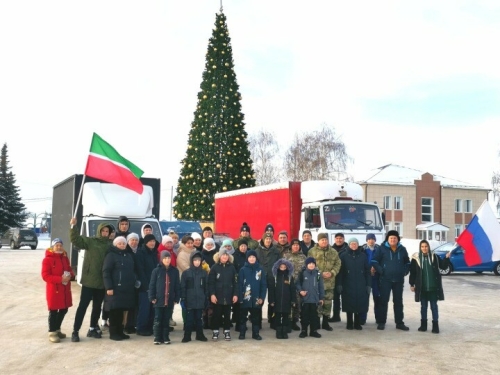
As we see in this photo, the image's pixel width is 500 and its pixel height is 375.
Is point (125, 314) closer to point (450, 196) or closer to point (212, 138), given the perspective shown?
point (212, 138)

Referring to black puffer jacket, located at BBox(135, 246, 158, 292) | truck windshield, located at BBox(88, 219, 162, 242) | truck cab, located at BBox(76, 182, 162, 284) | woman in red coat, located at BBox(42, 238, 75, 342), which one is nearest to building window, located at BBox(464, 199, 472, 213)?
truck cab, located at BBox(76, 182, 162, 284)

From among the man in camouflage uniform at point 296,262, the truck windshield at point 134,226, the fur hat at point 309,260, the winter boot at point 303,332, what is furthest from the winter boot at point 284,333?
the truck windshield at point 134,226

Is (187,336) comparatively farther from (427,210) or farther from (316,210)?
(427,210)

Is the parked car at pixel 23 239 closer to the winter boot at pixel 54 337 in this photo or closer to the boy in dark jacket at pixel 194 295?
the winter boot at pixel 54 337

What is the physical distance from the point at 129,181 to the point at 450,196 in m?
50.8

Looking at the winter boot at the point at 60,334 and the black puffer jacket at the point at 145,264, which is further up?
the black puffer jacket at the point at 145,264

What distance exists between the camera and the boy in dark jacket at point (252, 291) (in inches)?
→ 383

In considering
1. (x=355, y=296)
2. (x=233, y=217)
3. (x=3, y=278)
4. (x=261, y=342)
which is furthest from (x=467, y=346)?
(x=3, y=278)

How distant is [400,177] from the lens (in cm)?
5716

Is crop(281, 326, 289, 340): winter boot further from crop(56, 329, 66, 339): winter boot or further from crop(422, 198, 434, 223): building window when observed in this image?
crop(422, 198, 434, 223): building window

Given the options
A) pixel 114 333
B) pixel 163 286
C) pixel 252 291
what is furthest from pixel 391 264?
pixel 114 333

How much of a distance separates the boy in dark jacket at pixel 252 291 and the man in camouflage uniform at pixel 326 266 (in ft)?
4.54

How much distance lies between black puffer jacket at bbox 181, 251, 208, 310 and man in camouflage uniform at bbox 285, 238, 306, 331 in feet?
5.92

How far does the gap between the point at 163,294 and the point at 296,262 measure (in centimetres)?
266
